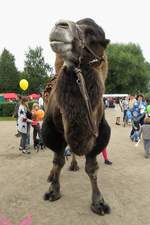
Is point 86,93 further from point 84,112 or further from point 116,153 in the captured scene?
point 116,153

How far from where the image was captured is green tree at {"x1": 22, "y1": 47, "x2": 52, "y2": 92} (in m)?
53.9

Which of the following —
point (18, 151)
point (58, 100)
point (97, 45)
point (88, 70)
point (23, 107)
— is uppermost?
point (97, 45)

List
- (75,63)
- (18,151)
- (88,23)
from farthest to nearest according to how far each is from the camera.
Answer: (18,151), (88,23), (75,63)

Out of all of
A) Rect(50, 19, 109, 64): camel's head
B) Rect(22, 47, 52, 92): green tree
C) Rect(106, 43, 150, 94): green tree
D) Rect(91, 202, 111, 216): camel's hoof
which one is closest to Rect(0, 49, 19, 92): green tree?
Rect(22, 47, 52, 92): green tree

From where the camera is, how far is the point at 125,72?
66625 mm

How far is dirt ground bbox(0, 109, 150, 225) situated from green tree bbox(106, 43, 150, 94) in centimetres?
5796

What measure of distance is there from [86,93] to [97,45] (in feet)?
2.43

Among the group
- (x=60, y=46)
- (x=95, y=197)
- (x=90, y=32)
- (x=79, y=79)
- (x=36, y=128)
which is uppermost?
(x=90, y=32)

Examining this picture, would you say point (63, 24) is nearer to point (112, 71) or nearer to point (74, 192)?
point (74, 192)

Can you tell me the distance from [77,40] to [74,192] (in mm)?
2872

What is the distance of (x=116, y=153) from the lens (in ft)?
31.7

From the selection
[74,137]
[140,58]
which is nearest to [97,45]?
[74,137]

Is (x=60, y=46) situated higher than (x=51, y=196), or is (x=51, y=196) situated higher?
(x=60, y=46)

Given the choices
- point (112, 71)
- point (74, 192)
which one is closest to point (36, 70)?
point (112, 71)
